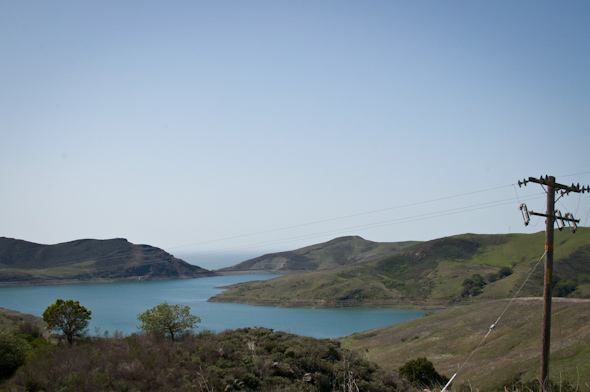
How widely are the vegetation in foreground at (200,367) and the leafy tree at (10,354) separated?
41 cm

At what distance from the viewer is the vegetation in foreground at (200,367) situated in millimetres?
14891

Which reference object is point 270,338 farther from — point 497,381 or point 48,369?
point 497,381

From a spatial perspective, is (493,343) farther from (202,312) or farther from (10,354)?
(202,312)

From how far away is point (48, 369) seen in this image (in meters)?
15.6

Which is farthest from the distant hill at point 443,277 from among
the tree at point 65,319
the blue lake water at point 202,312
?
the tree at point 65,319

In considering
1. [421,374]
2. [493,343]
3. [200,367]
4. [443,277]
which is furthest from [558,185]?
[443,277]

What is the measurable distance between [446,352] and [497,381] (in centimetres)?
1678

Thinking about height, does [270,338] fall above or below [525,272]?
above

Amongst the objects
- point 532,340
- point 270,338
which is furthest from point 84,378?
point 532,340

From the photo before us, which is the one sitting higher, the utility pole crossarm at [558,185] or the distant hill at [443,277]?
the utility pole crossarm at [558,185]

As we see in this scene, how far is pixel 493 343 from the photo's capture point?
39656 millimetres

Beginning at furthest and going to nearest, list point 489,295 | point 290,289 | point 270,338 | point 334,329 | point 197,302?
point 290,289, point 197,302, point 489,295, point 334,329, point 270,338

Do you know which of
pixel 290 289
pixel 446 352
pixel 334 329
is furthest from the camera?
pixel 290 289

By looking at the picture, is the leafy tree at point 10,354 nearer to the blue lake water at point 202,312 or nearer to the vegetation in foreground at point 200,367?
the vegetation in foreground at point 200,367
